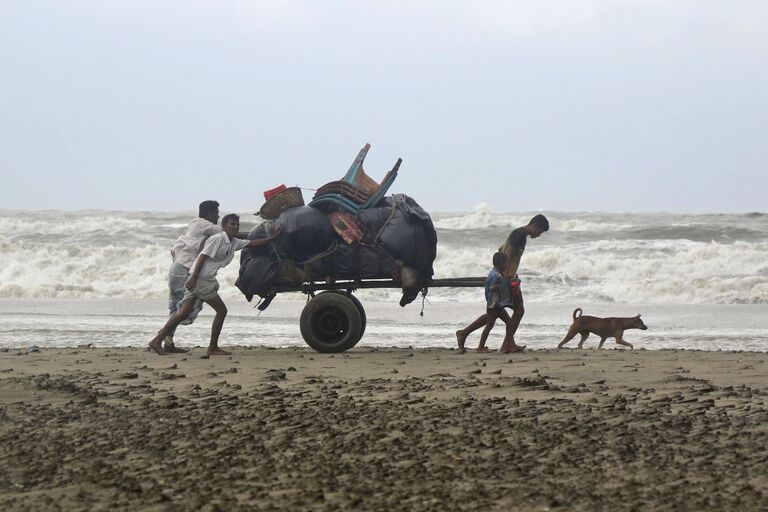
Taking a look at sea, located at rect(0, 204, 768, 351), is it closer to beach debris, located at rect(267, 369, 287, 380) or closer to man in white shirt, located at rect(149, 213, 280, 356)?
man in white shirt, located at rect(149, 213, 280, 356)

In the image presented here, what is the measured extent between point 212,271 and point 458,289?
11.4 m

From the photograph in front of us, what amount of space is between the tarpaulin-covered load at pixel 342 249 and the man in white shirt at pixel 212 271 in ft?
0.66

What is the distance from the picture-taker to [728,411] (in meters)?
6.32

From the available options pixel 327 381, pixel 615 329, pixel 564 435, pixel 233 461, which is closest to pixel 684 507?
pixel 564 435

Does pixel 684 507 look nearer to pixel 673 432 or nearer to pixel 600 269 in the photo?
pixel 673 432

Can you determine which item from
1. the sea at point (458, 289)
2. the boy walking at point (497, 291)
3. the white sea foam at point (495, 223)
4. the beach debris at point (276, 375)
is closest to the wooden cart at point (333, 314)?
the boy walking at point (497, 291)

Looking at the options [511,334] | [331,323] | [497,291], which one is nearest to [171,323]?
[331,323]

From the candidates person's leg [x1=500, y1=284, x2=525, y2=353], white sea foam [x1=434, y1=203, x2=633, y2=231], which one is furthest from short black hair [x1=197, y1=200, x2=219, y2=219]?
white sea foam [x1=434, y1=203, x2=633, y2=231]

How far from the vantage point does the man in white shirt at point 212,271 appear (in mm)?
9695

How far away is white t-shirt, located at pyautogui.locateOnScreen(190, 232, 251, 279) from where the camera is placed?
969 cm

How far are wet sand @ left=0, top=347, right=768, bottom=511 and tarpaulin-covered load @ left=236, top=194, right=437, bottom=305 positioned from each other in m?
1.21

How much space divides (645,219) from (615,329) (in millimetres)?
33377

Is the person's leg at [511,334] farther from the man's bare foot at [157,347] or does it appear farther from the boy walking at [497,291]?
the man's bare foot at [157,347]

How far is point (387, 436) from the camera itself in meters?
Answer: 5.55
